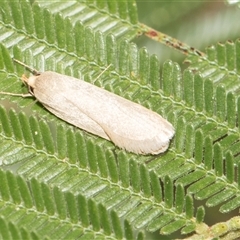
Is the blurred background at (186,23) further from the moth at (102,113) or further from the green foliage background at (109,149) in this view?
the moth at (102,113)

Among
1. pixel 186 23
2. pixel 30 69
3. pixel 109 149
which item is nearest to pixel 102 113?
pixel 109 149

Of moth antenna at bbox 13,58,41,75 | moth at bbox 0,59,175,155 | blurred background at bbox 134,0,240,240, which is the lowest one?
blurred background at bbox 134,0,240,240

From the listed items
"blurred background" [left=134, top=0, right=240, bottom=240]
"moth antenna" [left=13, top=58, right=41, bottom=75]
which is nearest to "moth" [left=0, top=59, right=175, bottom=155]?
"moth antenna" [left=13, top=58, right=41, bottom=75]

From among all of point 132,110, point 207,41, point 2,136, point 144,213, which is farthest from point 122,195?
point 207,41

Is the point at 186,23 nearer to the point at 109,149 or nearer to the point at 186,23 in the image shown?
the point at 186,23

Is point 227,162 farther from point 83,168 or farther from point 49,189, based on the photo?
point 49,189

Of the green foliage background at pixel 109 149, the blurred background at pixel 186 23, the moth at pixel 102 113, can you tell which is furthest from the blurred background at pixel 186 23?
the moth at pixel 102 113

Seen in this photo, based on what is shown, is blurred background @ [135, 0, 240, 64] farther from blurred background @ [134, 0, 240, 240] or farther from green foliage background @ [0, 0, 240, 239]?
green foliage background @ [0, 0, 240, 239]
